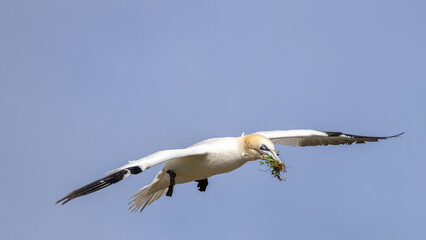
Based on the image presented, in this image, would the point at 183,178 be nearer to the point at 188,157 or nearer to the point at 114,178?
Answer: the point at 188,157

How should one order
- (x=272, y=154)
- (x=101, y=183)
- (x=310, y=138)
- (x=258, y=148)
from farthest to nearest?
(x=310, y=138) < (x=258, y=148) < (x=272, y=154) < (x=101, y=183)

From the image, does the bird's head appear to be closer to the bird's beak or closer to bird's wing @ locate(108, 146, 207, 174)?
the bird's beak

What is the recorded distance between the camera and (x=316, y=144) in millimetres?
20125

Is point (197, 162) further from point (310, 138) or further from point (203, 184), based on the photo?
point (310, 138)

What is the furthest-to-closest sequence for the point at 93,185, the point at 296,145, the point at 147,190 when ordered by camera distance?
the point at 296,145 < the point at 147,190 < the point at 93,185

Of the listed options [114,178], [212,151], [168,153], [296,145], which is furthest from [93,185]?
[296,145]

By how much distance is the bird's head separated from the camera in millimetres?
16281

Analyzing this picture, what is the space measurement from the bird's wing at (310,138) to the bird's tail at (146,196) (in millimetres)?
2677

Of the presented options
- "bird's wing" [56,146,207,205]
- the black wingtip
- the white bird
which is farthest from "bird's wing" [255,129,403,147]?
the black wingtip

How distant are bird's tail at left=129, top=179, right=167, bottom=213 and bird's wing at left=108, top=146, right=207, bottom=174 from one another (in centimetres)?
200

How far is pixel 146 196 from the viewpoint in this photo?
60.1ft

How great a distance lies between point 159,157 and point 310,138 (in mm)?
5542

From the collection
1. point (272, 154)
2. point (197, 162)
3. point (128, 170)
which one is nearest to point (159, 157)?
point (128, 170)

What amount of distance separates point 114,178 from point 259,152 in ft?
10.4
